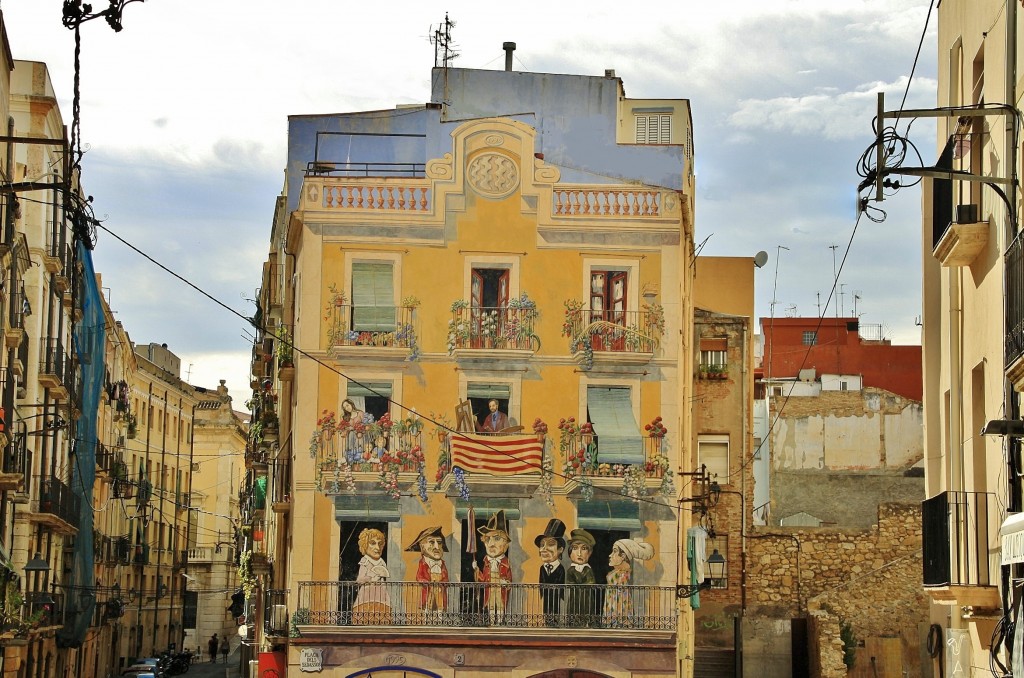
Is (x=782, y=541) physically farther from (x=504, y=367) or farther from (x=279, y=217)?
(x=279, y=217)

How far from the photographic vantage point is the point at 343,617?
33.2 m

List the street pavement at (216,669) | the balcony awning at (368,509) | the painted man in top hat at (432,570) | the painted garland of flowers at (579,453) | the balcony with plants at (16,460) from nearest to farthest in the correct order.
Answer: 1. the balcony with plants at (16,460)
2. the painted man in top hat at (432,570)
3. the balcony awning at (368,509)
4. the painted garland of flowers at (579,453)
5. the street pavement at (216,669)

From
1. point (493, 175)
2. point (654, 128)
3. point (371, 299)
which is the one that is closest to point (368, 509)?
point (371, 299)

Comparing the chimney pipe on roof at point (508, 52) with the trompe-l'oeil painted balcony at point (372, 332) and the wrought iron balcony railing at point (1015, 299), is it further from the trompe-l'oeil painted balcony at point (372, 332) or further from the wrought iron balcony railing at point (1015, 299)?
the wrought iron balcony railing at point (1015, 299)

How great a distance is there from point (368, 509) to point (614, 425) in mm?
5560

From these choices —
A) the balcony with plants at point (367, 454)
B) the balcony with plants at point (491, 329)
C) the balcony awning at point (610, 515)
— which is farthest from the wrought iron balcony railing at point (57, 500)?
the balcony awning at point (610, 515)

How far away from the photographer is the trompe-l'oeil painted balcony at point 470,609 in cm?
3312

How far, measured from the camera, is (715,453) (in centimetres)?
4519

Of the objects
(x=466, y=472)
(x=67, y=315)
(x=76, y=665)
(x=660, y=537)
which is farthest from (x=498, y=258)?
(x=76, y=665)

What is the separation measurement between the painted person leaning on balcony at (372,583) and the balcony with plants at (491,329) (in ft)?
14.3

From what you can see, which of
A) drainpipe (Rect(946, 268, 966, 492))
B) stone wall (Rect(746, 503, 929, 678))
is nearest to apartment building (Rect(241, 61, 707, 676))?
stone wall (Rect(746, 503, 929, 678))

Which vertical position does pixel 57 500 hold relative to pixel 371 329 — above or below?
below

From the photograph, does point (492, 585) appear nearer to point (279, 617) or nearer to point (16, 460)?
point (279, 617)

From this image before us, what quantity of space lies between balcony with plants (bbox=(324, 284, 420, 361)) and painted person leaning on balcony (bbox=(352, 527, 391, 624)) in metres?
3.79
